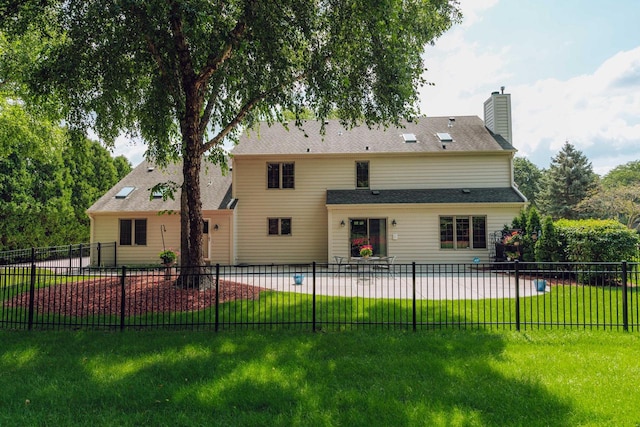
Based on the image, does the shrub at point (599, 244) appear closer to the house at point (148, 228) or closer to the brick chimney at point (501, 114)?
the brick chimney at point (501, 114)

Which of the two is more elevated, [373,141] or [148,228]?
[373,141]

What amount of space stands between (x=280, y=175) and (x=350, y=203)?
4.03 meters

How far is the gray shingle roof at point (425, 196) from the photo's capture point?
1717 cm

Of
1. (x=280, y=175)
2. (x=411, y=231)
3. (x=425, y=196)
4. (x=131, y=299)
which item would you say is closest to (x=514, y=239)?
(x=425, y=196)

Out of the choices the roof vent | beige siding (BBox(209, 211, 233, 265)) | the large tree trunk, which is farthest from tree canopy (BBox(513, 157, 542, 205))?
the large tree trunk

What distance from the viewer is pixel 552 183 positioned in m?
36.6

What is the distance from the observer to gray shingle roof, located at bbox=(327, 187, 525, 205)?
1717 centimetres

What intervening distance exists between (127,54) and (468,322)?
10265mm

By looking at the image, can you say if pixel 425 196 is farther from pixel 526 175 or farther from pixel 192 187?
pixel 526 175

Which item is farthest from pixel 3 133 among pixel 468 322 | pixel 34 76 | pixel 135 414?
pixel 468 322

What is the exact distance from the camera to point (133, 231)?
60.4ft

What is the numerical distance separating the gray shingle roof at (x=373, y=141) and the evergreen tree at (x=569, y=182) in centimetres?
2061

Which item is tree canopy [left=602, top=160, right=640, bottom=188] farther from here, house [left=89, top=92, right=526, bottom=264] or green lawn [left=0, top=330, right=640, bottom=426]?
Answer: green lawn [left=0, top=330, right=640, bottom=426]

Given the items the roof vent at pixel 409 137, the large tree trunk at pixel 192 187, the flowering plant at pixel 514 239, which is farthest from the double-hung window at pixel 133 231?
the flowering plant at pixel 514 239
